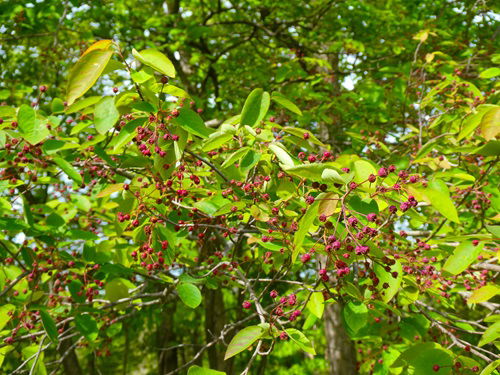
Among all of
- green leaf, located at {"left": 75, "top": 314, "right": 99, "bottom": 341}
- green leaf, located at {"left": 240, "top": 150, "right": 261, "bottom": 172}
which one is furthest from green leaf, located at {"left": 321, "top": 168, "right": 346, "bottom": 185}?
green leaf, located at {"left": 75, "top": 314, "right": 99, "bottom": 341}

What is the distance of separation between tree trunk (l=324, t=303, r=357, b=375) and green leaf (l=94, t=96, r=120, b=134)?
4.79 meters

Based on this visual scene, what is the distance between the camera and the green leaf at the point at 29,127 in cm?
206

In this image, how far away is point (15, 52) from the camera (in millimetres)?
8438

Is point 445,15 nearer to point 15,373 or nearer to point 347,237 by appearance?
point 347,237

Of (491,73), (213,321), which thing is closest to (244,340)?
(491,73)

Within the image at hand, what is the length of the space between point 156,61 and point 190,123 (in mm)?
323

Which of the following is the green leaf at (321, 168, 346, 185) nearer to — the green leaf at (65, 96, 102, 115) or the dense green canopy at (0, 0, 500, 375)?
the dense green canopy at (0, 0, 500, 375)

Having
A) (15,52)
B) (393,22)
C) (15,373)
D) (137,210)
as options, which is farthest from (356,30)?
(15,52)

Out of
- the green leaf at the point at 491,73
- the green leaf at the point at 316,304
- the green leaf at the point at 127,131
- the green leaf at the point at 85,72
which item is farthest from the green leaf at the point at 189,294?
the green leaf at the point at 491,73

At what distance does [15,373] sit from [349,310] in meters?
2.12

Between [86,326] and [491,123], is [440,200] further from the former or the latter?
[86,326]

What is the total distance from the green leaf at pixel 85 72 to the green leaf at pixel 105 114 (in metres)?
0.32

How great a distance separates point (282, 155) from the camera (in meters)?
1.69

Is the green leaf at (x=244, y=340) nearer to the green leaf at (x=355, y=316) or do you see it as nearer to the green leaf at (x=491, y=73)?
the green leaf at (x=355, y=316)
